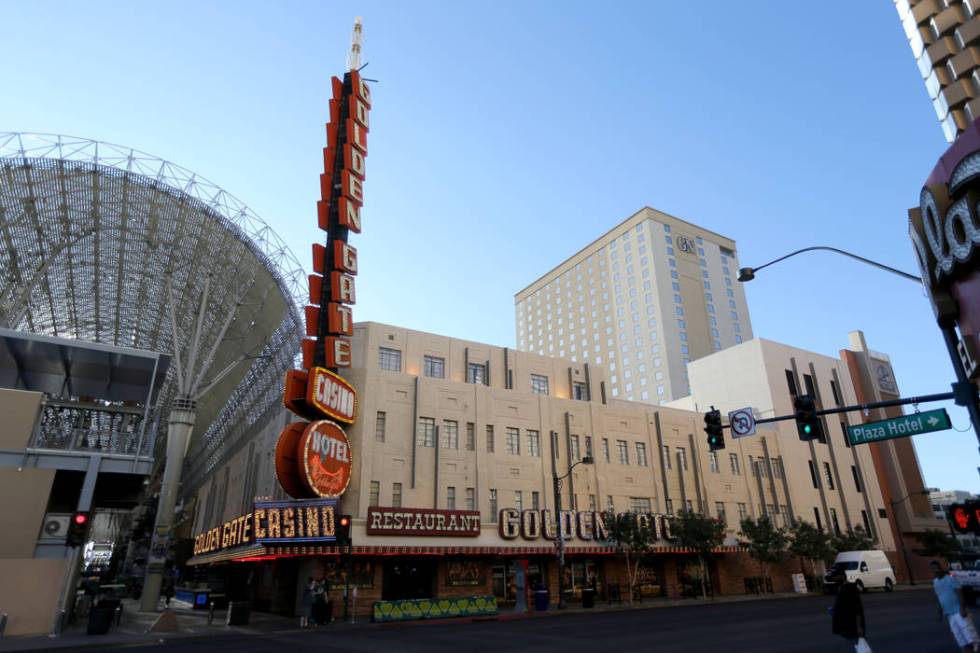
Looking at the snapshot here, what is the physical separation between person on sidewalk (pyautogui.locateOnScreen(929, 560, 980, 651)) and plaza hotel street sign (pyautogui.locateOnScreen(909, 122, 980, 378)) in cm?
440

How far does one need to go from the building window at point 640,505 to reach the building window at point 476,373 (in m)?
14.4

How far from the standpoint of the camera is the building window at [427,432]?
37562 millimetres

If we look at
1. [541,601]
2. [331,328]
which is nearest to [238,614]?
[331,328]

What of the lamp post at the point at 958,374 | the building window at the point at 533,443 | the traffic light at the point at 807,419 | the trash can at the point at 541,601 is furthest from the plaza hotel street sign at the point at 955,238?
the building window at the point at 533,443

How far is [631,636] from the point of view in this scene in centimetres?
1959

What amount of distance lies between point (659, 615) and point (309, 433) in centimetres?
1971

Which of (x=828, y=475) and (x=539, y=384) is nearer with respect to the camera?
(x=539, y=384)

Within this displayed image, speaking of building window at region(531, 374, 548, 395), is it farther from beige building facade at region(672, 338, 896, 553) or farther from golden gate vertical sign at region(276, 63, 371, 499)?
beige building facade at region(672, 338, 896, 553)

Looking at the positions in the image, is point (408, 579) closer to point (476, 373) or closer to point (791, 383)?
point (476, 373)

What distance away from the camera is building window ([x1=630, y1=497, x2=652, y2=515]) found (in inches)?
1731

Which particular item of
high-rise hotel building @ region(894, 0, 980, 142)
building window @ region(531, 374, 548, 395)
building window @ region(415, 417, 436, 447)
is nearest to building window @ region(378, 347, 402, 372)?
building window @ region(415, 417, 436, 447)

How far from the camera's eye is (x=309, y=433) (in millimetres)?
30453

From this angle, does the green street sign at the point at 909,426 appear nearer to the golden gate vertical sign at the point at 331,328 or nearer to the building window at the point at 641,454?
the golden gate vertical sign at the point at 331,328

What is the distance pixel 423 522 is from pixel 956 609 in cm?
2571
